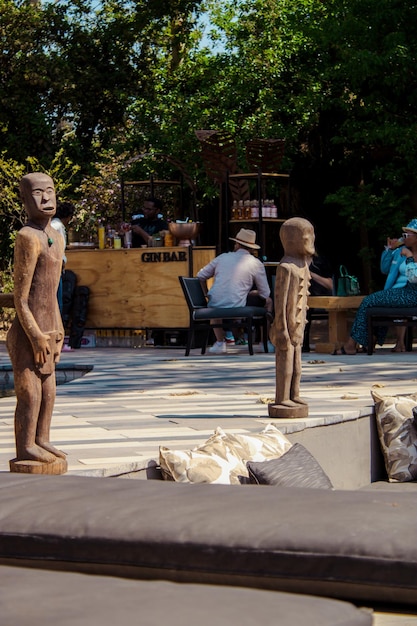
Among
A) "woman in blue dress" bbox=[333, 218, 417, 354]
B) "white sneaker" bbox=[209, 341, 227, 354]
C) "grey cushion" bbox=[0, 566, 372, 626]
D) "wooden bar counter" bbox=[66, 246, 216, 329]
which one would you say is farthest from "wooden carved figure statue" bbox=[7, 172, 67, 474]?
"wooden bar counter" bbox=[66, 246, 216, 329]

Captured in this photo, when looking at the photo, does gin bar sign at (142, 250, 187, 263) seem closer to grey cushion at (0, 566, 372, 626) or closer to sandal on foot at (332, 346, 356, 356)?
sandal on foot at (332, 346, 356, 356)

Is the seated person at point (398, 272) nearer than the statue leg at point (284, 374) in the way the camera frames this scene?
No

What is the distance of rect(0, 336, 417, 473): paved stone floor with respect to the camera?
5809 millimetres

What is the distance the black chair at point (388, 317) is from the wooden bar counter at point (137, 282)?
2646 millimetres

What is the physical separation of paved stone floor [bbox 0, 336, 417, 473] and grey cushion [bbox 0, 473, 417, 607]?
1.00m

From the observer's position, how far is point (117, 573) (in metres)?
3.10

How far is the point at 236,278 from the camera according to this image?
12336 mm

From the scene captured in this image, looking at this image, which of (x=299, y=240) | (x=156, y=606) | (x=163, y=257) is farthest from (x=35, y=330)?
(x=163, y=257)

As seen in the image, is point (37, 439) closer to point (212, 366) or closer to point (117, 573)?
point (117, 573)

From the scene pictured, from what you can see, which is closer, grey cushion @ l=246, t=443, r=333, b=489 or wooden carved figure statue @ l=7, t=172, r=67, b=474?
wooden carved figure statue @ l=7, t=172, r=67, b=474

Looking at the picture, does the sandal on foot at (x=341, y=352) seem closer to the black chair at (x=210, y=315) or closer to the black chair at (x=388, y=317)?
the black chair at (x=388, y=317)

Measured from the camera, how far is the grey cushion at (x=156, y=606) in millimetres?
2172

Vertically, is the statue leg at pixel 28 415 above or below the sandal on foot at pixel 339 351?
above

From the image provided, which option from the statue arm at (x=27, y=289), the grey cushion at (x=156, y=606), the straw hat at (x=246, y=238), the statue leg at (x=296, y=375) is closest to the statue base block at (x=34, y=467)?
the statue arm at (x=27, y=289)
